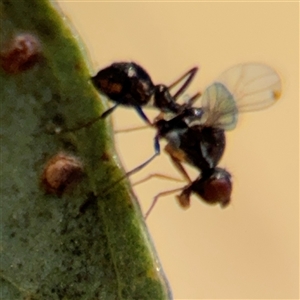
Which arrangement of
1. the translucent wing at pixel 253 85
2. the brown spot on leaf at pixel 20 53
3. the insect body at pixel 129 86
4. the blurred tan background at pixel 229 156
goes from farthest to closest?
the blurred tan background at pixel 229 156 → the translucent wing at pixel 253 85 → the insect body at pixel 129 86 → the brown spot on leaf at pixel 20 53

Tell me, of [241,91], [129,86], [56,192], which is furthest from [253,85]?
[56,192]

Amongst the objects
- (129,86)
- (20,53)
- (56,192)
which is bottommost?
(56,192)

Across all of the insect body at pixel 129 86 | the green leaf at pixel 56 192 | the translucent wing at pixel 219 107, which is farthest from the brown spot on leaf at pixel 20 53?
the translucent wing at pixel 219 107

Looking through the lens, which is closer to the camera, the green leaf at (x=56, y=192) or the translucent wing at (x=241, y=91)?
the green leaf at (x=56, y=192)

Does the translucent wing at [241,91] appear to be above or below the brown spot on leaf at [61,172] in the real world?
above

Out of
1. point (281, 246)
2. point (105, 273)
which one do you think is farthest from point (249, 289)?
point (105, 273)

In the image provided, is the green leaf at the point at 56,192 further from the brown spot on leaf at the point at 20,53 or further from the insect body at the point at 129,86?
the insect body at the point at 129,86

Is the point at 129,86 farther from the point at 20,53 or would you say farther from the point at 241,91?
the point at 20,53
